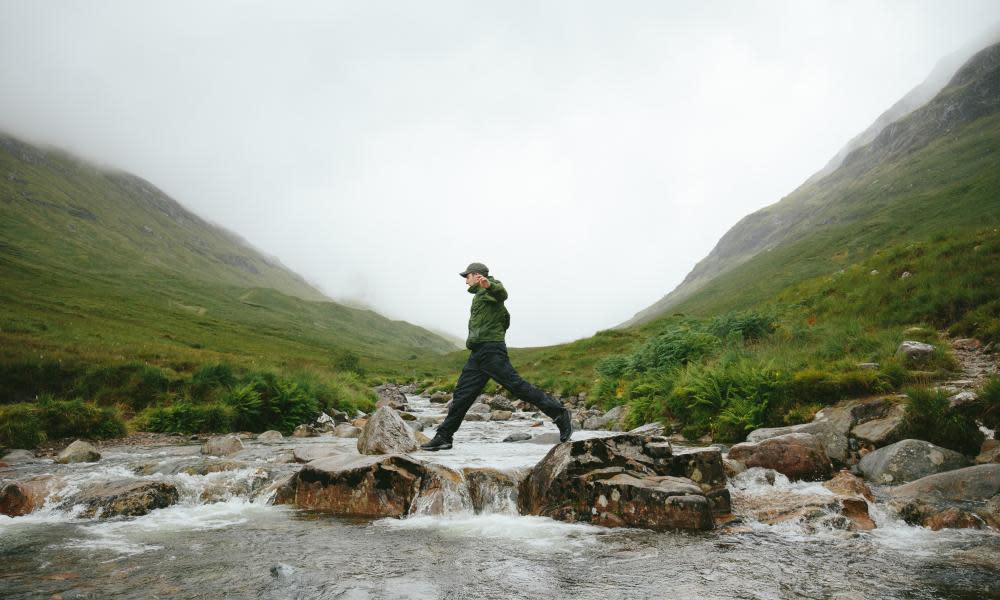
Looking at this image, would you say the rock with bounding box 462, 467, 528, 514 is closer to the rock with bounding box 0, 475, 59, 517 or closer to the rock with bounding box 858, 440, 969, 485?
the rock with bounding box 858, 440, 969, 485

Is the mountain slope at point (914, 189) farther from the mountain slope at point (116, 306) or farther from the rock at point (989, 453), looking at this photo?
the mountain slope at point (116, 306)

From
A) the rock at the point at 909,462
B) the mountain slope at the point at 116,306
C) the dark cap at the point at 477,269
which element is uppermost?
the mountain slope at the point at 116,306

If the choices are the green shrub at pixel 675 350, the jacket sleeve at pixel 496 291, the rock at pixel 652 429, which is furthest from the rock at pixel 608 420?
the jacket sleeve at pixel 496 291

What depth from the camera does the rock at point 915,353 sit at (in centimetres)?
1088

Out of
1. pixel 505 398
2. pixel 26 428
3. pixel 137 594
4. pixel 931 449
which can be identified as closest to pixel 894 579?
pixel 931 449

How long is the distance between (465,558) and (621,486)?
2393mm

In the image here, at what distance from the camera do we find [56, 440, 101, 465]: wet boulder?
35.5ft

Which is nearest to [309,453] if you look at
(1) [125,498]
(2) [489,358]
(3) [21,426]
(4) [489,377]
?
(1) [125,498]

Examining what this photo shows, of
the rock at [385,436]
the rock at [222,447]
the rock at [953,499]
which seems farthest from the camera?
the rock at [222,447]

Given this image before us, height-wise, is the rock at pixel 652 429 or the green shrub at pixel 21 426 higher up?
the green shrub at pixel 21 426

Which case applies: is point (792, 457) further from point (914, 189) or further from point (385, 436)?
point (914, 189)

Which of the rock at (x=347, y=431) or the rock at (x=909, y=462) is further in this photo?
the rock at (x=347, y=431)

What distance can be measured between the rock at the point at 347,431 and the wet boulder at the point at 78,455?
251 inches

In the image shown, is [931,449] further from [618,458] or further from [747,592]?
[747,592]
